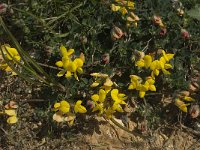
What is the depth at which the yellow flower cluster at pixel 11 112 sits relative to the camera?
3.32 metres

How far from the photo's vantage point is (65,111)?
3.15 m

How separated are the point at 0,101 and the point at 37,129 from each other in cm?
39

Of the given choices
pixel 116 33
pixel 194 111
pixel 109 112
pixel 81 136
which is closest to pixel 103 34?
pixel 116 33

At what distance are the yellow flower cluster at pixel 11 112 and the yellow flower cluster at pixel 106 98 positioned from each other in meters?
0.65

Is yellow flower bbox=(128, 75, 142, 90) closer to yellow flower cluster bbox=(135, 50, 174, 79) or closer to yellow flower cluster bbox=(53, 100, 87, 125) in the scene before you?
yellow flower cluster bbox=(135, 50, 174, 79)

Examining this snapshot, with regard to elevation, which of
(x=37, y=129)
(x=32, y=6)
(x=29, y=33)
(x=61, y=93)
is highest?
(x=32, y=6)

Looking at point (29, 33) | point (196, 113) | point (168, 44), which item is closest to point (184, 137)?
point (196, 113)

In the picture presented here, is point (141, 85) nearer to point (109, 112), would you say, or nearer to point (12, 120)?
point (109, 112)

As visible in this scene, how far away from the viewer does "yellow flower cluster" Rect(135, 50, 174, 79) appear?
3166 millimetres

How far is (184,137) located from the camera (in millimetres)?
3404

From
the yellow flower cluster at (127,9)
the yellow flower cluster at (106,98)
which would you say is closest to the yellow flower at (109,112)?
the yellow flower cluster at (106,98)

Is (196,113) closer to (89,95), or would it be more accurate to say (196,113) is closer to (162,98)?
(162,98)

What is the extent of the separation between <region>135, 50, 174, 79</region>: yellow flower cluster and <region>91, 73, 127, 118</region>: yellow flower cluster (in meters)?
0.27

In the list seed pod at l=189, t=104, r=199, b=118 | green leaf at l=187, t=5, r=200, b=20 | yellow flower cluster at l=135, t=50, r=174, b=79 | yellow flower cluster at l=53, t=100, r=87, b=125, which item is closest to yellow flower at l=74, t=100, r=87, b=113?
yellow flower cluster at l=53, t=100, r=87, b=125
